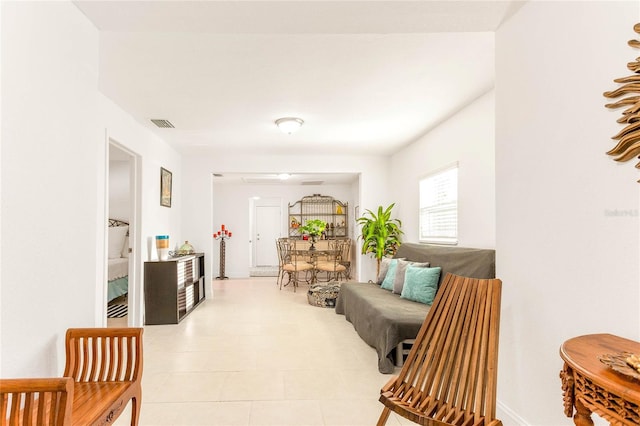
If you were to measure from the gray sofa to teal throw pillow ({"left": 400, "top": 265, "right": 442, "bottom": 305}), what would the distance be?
6 cm

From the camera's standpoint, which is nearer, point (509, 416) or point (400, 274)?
point (509, 416)

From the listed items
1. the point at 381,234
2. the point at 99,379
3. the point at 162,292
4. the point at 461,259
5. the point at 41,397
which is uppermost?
the point at 381,234

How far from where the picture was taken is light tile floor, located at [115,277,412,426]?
7.13 ft

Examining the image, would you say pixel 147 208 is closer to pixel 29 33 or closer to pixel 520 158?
pixel 29 33

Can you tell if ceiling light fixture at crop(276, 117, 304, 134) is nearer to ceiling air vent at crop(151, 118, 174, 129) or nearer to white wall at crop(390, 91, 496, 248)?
ceiling air vent at crop(151, 118, 174, 129)

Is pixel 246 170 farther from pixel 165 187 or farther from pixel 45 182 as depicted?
pixel 45 182

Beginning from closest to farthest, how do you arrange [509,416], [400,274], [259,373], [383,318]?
[509,416] → [259,373] → [383,318] → [400,274]

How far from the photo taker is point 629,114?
1229mm

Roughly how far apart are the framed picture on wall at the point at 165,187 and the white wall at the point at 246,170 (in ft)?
2.11

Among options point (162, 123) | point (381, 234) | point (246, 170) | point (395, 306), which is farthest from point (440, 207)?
point (162, 123)

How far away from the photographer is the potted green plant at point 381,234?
5.48 meters

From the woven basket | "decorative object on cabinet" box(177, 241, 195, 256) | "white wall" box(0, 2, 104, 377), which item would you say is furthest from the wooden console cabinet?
"white wall" box(0, 2, 104, 377)

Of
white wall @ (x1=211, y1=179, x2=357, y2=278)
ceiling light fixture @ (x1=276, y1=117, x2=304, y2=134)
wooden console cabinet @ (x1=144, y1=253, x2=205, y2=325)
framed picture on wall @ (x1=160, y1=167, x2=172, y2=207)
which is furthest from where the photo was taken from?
white wall @ (x1=211, y1=179, x2=357, y2=278)

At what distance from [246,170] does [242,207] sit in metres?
3.00
